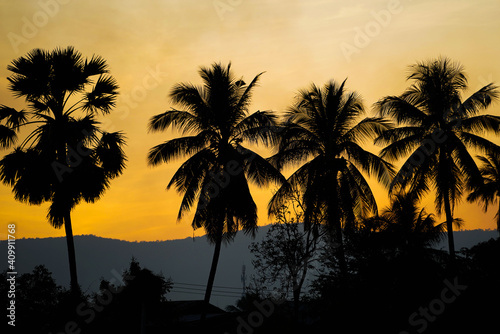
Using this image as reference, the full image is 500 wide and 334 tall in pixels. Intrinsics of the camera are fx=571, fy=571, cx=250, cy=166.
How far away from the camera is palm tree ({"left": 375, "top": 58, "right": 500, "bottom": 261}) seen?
28.8 m

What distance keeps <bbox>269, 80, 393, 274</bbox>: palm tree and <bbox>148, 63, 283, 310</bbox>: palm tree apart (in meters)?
1.95

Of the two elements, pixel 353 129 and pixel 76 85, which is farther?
pixel 353 129

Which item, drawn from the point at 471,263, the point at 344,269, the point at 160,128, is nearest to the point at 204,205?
the point at 160,128

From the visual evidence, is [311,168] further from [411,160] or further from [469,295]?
[469,295]

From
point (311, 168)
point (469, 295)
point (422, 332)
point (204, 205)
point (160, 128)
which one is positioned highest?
point (160, 128)

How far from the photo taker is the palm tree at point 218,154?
27469 millimetres

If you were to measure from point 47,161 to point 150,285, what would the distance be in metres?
6.77

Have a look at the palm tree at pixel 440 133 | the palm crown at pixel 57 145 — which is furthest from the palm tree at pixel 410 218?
the palm crown at pixel 57 145

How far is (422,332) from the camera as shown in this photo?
18.8 metres

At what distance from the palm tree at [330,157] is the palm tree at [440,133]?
1.26m

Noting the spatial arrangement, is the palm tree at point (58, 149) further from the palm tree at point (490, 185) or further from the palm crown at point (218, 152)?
the palm tree at point (490, 185)

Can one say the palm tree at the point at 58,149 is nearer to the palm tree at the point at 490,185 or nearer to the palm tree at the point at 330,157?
the palm tree at the point at 330,157

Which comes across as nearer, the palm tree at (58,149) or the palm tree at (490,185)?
the palm tree at (58,149)

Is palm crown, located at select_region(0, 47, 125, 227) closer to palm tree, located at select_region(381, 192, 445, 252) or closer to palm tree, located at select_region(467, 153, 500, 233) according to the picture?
palm tree, located at select_region(381, 192, 445, 252)
